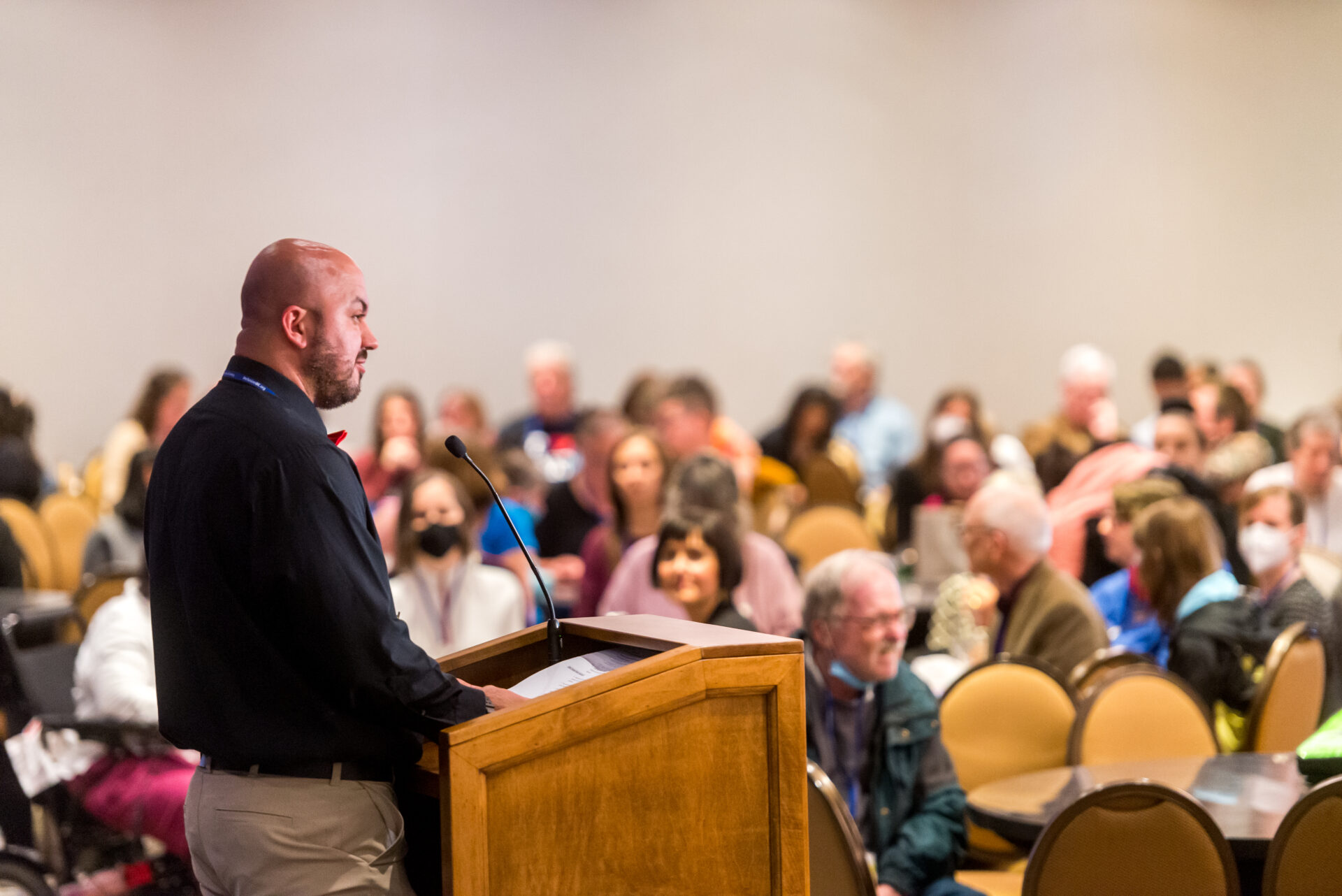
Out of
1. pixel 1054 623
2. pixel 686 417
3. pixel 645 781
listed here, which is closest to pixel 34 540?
pixel 686 417

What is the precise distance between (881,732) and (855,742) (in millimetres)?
71

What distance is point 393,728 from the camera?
1.67 meters

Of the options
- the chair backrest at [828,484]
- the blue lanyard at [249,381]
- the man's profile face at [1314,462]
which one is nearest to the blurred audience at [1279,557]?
the man's profile face at [1314,462]

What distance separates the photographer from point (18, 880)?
3.11 meters

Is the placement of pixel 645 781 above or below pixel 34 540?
above

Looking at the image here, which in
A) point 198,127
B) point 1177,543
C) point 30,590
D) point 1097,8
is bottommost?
point 30,590

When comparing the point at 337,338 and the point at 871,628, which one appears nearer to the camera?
the point at 337,338

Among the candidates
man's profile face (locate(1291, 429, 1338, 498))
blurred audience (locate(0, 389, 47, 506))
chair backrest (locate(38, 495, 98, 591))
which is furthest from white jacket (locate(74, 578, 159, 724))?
man's profile face (locate(1291, 429, 1338, 498))

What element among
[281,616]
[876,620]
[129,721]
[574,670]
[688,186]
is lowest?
[129,721]

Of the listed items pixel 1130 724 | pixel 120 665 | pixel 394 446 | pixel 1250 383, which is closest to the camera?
pixel 1130 724

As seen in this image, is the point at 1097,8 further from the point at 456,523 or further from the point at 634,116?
the point at 456,523

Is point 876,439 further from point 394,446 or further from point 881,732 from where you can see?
point 881,732

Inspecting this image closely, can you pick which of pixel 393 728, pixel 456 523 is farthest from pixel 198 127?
pixel 393 728

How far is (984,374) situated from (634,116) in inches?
147
